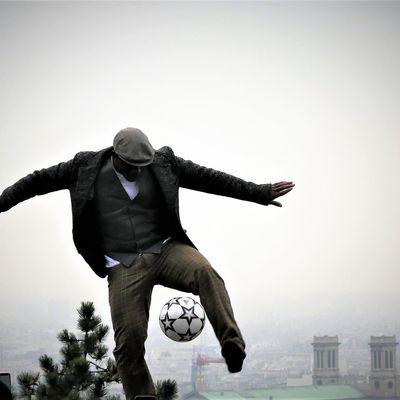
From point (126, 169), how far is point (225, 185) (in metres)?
0.87

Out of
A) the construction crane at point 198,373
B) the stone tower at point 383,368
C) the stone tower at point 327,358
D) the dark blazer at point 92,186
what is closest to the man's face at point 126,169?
the dark blazer at point 92,186

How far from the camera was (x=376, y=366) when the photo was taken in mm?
166375

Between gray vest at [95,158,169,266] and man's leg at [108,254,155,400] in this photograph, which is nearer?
man's leg at [108,254,155,400]

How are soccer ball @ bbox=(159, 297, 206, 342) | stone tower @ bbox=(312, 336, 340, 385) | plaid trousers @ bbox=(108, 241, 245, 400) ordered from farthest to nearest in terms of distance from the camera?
stone tower @ bbox=(312, 336, 340, 385), soccer ball @ bbox=(159, 297, 206, 342), plaid trousers @ bbox=(108, 241, 245, 400)

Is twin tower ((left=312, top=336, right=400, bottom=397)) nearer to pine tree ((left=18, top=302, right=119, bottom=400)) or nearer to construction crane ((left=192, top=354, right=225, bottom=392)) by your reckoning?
construction crane ((left=192, top=354, right=225, bottom=392))

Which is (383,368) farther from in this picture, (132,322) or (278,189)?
(132,322)

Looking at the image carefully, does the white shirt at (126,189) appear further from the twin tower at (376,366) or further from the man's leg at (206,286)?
the twin tower at (376,366)

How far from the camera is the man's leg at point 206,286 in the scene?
10609mm

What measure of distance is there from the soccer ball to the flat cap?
1.89 m

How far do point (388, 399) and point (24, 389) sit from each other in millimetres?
134051

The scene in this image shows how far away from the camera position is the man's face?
1146cm

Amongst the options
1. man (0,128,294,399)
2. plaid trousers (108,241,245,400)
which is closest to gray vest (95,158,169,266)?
man (0,128,294,399)

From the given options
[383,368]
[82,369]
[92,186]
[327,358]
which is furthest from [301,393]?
[92,186]

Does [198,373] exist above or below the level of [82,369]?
above
